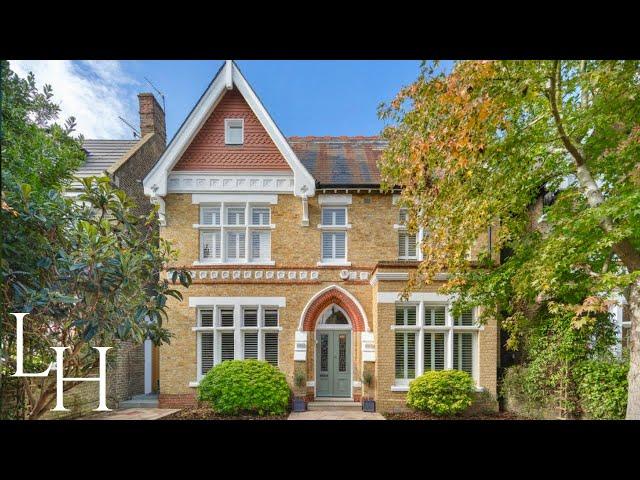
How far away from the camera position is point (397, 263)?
244 inches

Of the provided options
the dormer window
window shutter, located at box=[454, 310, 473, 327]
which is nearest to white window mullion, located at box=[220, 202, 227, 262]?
the dormer window

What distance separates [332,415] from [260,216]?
10.6 ft

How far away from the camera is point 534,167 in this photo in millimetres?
5094


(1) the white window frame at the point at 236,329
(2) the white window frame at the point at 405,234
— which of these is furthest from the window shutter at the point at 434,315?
(1) the white window frame at the point at 236,329

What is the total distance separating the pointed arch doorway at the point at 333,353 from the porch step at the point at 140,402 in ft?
8.46

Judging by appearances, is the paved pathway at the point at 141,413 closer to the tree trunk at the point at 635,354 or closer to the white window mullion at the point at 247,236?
the white window mullion at the point at 247,236

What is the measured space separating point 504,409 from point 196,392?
4.63 metres

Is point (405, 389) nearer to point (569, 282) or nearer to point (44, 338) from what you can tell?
point (569, 282)

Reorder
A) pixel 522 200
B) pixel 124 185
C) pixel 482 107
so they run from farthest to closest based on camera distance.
→ pixel 124 185 < pixel 522 200 < pixel 482 107

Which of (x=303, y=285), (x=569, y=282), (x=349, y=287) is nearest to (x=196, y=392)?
(x=303, y=285)

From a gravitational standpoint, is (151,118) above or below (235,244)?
above

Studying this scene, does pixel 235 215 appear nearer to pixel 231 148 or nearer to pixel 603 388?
pixel 231 148

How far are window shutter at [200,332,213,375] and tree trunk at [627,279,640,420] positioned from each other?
541 centimetres

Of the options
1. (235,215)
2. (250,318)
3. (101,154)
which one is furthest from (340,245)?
(101,154)
